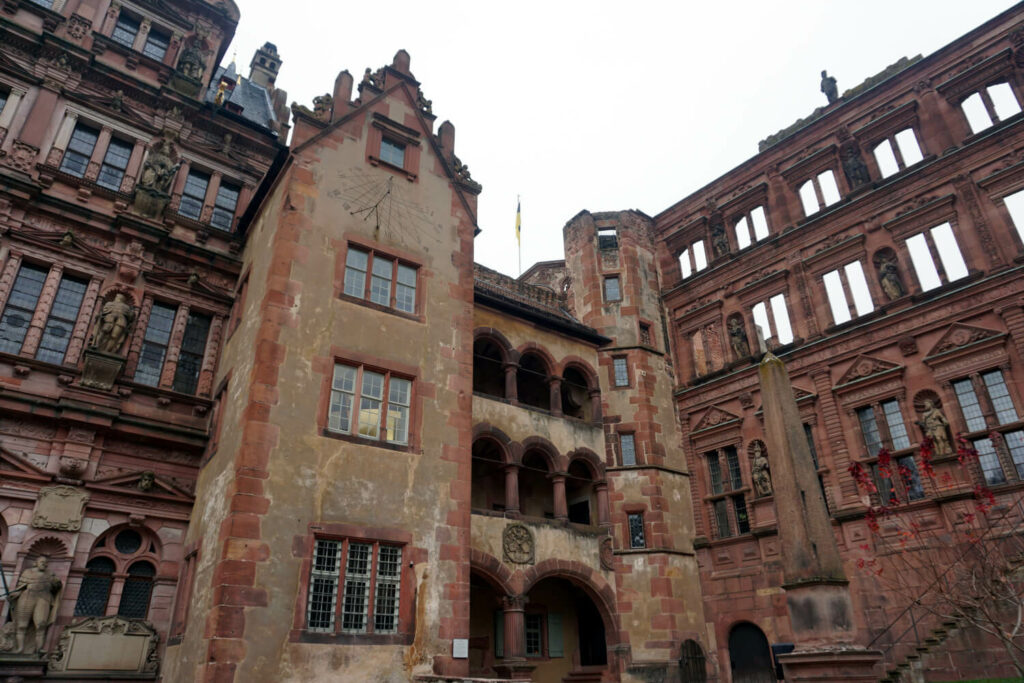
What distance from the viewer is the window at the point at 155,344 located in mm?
17562

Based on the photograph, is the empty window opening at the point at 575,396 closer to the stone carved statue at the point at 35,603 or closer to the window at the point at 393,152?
the window at the point at 393,152

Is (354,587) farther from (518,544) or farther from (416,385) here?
(518,544)

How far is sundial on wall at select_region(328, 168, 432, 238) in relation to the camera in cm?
1788

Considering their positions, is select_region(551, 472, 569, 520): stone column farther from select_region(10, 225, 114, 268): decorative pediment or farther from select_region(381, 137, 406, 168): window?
select_region(10, 225, 114, 268): decorative pediment

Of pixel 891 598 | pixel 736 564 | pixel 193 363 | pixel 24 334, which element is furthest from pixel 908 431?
pixel 24 334

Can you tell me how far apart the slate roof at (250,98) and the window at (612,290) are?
14435 millimetres

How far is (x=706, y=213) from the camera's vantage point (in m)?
28.6

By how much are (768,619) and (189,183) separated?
2298 cm

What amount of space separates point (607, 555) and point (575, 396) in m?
6.42

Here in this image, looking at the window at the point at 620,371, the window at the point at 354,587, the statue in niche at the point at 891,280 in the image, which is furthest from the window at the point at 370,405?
the statue in niche at the point at 891,280

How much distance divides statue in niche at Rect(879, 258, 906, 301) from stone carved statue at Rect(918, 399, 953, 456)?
13.5 feet

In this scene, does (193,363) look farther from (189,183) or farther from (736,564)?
(736,564)

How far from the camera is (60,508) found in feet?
48.7

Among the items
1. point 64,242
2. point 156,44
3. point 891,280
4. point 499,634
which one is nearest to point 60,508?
point 64,242
